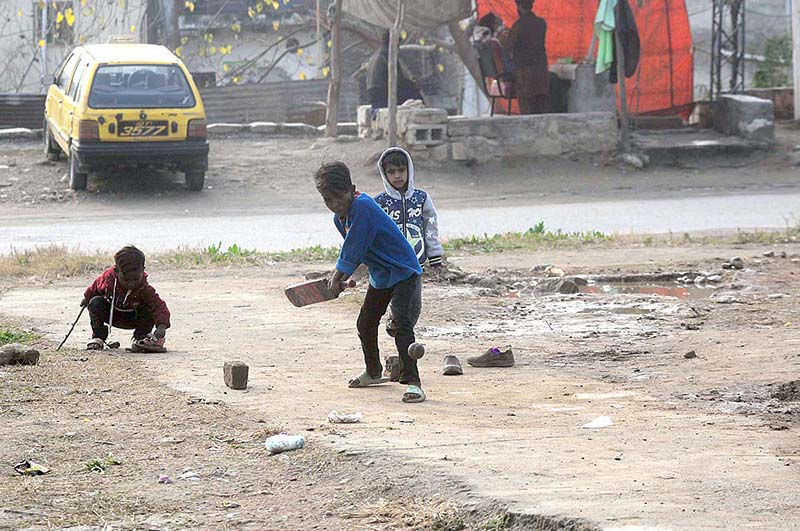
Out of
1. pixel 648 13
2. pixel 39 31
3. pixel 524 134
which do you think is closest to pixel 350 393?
pixel 524 134

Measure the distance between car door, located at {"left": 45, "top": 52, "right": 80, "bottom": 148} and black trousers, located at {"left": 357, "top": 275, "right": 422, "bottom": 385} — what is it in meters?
13.6

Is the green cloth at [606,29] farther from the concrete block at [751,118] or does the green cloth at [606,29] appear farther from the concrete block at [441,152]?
the concrete block at [441,152]

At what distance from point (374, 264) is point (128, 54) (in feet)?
45.6

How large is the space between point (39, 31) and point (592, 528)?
100 feet

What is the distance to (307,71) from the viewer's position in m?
34.3

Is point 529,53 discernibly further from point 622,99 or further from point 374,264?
point 374,264

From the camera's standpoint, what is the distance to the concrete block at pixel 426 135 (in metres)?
20.5

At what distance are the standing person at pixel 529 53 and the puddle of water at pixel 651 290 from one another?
10972 mm

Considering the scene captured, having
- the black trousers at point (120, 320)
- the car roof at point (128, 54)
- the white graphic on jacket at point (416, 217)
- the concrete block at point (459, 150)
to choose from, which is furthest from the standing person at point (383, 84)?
the white graphic on jacket at point (416, 217)

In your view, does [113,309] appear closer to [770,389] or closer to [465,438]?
[465,438]

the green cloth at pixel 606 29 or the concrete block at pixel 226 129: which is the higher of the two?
the green cloth at pixel 606 29

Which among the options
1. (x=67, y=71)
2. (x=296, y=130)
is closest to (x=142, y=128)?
(x=67, y=71)

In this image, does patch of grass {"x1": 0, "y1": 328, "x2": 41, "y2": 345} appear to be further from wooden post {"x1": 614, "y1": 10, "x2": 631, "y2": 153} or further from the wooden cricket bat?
wooden post {"x1": 614, "y1": 10, "x2": 631, "y2": 153}

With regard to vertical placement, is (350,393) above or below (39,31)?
below
